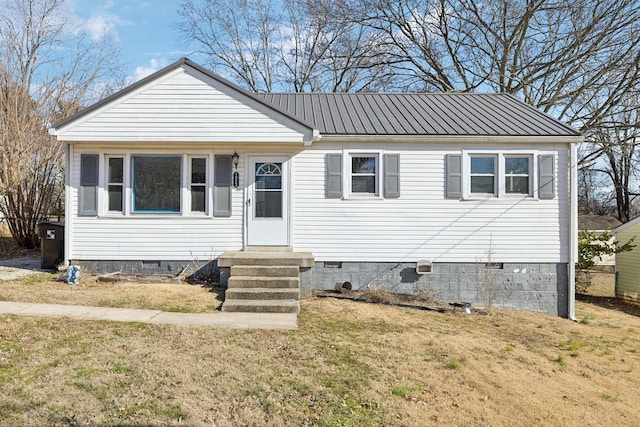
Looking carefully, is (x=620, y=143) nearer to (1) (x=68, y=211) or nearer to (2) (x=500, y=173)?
(2) (x=500, y=173)

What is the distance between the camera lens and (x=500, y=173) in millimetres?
8852

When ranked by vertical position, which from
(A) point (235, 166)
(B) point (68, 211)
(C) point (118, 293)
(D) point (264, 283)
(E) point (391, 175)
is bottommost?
(C) point (118, 293)

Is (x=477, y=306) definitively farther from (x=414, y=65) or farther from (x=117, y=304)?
(x=414, y=65)

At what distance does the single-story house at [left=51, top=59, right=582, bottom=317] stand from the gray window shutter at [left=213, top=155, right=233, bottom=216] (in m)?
0.03

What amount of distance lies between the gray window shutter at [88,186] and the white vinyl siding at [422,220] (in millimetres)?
4277

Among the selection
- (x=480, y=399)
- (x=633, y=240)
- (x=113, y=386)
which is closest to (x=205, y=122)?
(x=113, y=386)

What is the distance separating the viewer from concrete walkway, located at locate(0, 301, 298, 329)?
19.3 feet

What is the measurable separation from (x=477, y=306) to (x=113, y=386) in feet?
24.1

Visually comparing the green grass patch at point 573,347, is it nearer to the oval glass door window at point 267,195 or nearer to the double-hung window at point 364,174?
the double-hung window at point 364,174

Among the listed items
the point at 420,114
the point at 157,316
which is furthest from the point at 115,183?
the point at 420,114

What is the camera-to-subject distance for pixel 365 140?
344 inches

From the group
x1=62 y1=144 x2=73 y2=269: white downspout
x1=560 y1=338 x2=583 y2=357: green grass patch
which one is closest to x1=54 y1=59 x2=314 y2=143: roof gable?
x1=62 y1=144 x2=73 y2=269: white downspout

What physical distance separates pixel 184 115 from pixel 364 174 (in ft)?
13.0

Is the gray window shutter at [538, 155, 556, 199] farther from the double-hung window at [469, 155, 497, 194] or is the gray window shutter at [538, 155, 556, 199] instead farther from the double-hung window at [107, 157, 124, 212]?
the double-hung window at [107, 157, 124, 212]
